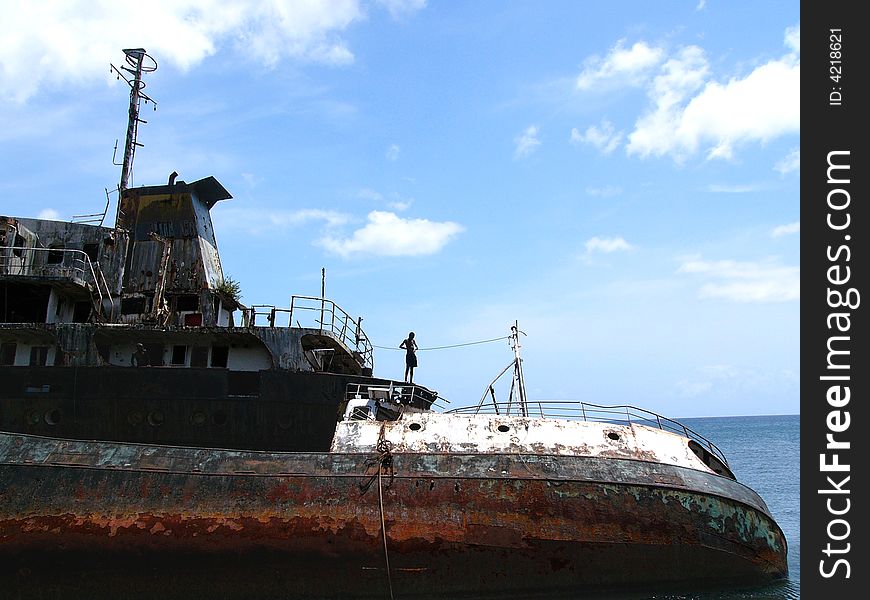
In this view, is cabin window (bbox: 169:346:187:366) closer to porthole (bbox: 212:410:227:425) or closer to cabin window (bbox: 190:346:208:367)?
cabin window (bbox: 190:346:208:367)

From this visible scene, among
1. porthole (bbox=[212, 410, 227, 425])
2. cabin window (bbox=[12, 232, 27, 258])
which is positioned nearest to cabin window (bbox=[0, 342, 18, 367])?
cabin window (bbox=[12, 232, 27, 258])

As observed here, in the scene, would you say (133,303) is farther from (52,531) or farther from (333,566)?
(333,566)

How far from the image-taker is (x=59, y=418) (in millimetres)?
16516

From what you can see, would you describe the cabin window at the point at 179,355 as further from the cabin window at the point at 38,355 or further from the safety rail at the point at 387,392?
the safety rail at the point at 387,392

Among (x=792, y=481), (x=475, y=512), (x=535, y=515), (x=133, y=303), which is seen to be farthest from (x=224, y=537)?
(x=792, y=481)

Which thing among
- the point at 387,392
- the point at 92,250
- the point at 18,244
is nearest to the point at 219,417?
the point at 387,392

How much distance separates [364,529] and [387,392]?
453cm

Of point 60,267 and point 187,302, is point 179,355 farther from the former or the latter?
point 60,267

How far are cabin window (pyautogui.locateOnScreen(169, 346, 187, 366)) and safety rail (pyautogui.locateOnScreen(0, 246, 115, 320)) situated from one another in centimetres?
252

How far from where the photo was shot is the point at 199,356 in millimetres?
17594

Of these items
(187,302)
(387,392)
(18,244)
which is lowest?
(387,392)

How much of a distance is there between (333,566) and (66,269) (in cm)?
1105
